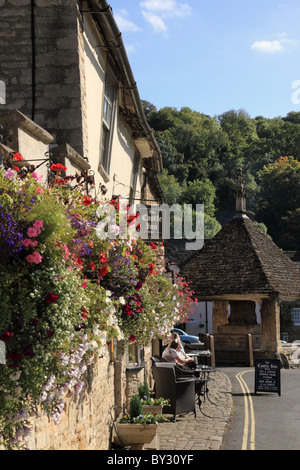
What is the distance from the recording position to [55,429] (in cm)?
604

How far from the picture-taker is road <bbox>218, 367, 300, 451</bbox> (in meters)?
10.6

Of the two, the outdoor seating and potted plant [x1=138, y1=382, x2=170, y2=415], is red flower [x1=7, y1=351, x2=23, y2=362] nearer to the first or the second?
potted plant [x1=138, y1=382, x2=170, y2=415]

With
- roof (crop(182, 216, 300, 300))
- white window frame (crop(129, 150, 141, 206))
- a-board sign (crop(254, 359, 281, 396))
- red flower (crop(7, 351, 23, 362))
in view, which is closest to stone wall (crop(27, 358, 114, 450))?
red flower (crop(7, 351, 23, 362))

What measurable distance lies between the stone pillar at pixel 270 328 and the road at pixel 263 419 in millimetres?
6608

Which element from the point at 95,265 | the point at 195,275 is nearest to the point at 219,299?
the point at 195,275

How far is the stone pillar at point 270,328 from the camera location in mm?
26812

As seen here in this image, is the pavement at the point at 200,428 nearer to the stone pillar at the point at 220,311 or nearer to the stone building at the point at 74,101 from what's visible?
the stone building at the point at 74,101

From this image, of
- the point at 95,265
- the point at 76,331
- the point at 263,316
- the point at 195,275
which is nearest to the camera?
the point at 76,331

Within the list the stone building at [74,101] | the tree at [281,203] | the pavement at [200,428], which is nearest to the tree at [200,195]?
the tree at [281,203]

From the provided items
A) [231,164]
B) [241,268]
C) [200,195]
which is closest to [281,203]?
[200,195]

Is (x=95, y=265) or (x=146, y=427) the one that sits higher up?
(x=95, y=265)

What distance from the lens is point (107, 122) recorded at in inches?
456

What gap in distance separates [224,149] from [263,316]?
81.6 m
